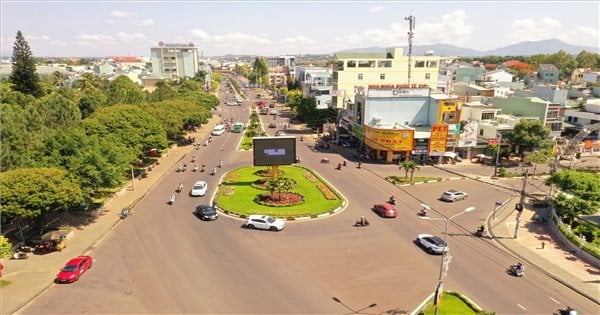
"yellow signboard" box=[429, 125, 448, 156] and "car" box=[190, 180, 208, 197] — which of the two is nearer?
"car" box=[190, 180, 208, 197]

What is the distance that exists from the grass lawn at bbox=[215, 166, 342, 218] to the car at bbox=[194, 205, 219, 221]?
230 cm

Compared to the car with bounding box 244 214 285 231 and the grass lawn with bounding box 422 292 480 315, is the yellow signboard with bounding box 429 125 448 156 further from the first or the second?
the grass lawn with bounding box 422 292 480 315

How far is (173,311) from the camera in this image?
24922mm

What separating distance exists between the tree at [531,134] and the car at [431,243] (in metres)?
40.1

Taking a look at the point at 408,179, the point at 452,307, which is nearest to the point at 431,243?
the point at 452,307

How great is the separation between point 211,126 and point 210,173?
48.4 m

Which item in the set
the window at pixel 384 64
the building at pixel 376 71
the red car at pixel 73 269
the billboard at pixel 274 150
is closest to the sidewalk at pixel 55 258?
the red car at pixel 73 269

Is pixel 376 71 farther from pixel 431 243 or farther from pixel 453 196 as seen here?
pixel 431 243

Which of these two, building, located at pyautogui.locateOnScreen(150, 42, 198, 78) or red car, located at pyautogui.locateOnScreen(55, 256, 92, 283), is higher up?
building, located at pyautogui.locateOnScreen(150, 42, 198, 78)

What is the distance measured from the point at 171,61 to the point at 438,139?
6241 inches

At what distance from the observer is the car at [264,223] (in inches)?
1487

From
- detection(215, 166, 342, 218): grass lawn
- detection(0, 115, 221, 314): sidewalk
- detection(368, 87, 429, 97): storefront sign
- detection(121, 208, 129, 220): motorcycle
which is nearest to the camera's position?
detection(0, 115, 221, 314): sidewalk

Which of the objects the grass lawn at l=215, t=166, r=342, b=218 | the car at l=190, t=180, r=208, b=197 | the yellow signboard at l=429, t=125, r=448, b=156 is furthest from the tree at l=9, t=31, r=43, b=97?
the yellow signboard at l=429, t=125, r=448, b=156

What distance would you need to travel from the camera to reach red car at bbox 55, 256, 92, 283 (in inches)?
1108
